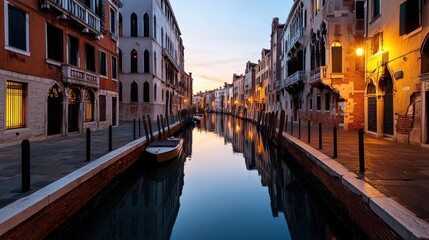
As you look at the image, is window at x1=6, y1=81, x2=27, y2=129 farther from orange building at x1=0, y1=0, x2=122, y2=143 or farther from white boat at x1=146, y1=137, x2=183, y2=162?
white boat at x1=146, y1=137, x2=183, y2=162

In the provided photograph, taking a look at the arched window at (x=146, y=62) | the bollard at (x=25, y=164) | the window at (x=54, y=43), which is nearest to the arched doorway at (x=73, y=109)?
the window at (x=54, y=43)

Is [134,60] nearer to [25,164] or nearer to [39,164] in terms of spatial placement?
[39,164]

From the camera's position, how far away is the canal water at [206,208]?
5145 millimetres

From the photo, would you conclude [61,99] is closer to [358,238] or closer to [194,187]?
[194,187]

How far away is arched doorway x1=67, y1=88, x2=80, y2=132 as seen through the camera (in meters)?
12.8

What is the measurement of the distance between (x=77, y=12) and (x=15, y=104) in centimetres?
489

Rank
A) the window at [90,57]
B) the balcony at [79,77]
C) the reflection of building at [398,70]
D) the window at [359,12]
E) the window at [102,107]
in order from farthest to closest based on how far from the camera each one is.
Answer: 1. the window at [102,107]
2. the window at [359,12]
3. the window at [90,57]
4. the balcony at [79,77]
5. the reflection of building at [398,70]

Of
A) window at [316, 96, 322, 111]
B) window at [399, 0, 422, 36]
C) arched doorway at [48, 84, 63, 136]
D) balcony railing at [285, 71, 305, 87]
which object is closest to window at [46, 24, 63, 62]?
arched doorway at [48, 84, 63, 136]

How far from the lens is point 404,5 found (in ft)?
28.6

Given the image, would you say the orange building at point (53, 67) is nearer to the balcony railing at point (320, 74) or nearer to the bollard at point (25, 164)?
the bollard at point (25, 164)

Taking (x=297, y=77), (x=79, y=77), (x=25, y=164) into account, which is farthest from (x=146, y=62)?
Answer: (x=25, y=164)

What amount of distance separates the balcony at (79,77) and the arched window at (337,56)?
39.1 feet

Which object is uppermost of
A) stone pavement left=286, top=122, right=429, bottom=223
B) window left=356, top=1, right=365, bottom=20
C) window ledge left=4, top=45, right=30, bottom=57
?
window left=356, top=1, right=365, bottom=20

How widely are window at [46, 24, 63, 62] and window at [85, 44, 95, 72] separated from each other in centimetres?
237
